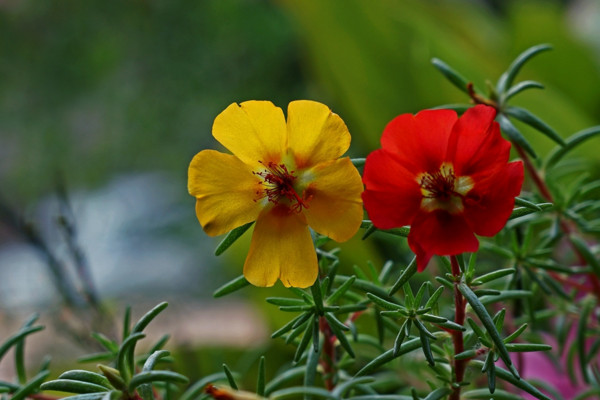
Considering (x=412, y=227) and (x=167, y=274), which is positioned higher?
(x=167, y=274)

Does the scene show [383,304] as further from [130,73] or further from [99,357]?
[130,73]

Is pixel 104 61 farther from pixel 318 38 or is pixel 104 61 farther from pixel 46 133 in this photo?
pixel 318 38

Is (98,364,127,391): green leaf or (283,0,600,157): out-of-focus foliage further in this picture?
(283,0,600,157): out-of-focus foliage

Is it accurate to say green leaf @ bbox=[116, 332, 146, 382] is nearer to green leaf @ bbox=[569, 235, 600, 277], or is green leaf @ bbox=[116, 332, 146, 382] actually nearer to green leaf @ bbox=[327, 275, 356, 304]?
green leaf @ bbox=[327, 275, 356, 304]

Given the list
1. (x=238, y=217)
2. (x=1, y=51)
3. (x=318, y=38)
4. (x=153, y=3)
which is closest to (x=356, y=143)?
(x=318, y=38)

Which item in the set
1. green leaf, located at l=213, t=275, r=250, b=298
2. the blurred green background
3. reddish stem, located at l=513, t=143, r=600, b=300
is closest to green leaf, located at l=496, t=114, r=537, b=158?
reddish stem, located at l=513, t=143, r=600, b=300

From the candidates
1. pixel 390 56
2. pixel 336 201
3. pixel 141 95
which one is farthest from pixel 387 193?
pixel 141 95

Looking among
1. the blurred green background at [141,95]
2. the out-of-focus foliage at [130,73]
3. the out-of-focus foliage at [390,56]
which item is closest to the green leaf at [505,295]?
the out-of-focus foliage at [390,56]
